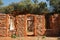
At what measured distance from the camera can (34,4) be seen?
4153 centimetres

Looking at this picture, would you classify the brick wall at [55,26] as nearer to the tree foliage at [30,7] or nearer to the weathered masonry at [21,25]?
the weathered masonry at [21,25]

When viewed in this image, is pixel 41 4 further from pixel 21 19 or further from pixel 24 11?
pixel 21 19

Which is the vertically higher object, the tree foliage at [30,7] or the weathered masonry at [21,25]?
the tree foliage at [30,7]

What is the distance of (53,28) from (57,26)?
0.55 meters

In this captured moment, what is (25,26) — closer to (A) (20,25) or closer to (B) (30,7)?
(A) (20,25)

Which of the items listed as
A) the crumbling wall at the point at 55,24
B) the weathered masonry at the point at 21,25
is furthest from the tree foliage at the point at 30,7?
the weathered masonry at the point at 21,25

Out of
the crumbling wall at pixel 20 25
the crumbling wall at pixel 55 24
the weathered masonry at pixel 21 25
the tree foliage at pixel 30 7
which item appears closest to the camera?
the weathered masonry at pixel 21 25

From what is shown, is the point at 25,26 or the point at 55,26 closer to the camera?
the point at 25,26

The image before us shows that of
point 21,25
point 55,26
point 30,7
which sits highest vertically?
point 30,7

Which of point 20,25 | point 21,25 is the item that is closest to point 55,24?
point 21,25

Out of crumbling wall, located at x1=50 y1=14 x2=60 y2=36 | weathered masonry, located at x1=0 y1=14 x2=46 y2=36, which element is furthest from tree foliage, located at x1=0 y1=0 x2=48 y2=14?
weathered masonry, located at x1=0 y1=14 x2=46 y2=36

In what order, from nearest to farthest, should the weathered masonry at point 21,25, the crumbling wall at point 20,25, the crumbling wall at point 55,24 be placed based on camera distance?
the weathered masonry at point 21,25 < the crumbling wall at point 20,25 < the crumbling wall at point 55,24

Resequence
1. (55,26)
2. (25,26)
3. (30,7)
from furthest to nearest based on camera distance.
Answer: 1. (30,7)
2. (55,26)
3. (25,26)

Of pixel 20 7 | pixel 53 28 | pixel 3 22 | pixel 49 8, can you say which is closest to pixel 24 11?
pixel 20 7
